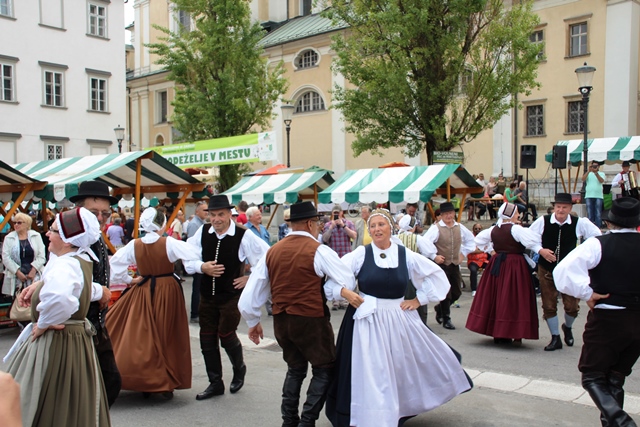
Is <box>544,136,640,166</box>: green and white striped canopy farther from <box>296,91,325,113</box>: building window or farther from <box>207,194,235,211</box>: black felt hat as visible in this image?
<box>296,91,325,113</box>: building window

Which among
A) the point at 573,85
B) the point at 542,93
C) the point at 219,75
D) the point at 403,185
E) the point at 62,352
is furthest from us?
the point at 542,93

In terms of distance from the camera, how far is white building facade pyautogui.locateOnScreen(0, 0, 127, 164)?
98.5ft

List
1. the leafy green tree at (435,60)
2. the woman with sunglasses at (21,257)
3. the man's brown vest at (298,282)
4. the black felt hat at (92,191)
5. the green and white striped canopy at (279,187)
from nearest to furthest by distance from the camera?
the man's brown vest at (298,282) < the black felt hat at (92,191) < the woman with sunglasses at (21,257) < the green and white striped canopy at (279,187) < the leafy green tree at (435,60)

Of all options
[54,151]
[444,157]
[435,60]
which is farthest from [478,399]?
[54,151]

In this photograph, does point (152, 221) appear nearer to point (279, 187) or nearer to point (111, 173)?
point (111, 173)

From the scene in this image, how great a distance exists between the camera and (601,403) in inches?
188

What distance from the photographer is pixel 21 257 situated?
10.1 meters

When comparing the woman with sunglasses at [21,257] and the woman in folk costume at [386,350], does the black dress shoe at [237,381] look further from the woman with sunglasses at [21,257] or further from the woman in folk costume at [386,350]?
the woman with sunglasses at [21,257]

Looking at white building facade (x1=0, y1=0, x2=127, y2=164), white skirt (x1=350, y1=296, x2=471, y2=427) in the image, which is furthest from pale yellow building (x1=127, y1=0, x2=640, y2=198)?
white skirt (x1=350, y1=296, x2=471, y2=427)

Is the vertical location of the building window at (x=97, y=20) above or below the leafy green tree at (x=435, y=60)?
above

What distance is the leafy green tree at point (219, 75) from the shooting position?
84.3 ft

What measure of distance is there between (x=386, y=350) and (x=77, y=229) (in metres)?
2.28

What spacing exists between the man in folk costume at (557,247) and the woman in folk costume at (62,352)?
5.51 meters

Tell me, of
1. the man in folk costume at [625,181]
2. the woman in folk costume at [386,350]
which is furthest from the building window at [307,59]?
the woman in folk costume at [386,350]
